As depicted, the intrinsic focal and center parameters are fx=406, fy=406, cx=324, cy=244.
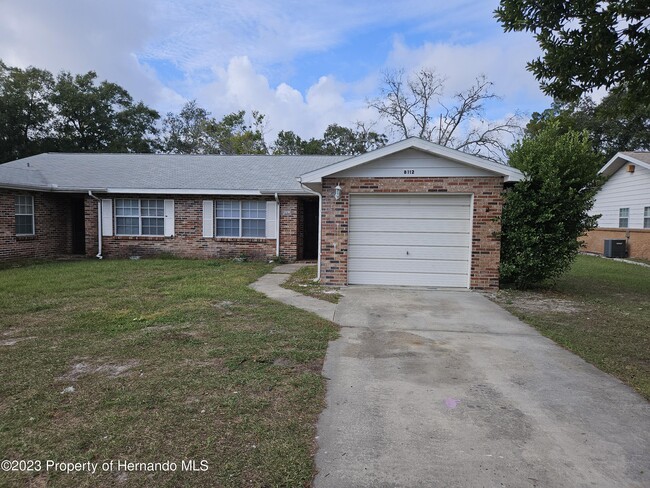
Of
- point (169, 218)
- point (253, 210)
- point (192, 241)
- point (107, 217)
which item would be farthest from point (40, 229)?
point (253, 210)

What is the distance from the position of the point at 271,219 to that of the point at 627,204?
1576cm

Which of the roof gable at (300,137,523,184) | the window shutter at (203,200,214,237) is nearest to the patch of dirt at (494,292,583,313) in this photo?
the roof gable at (300,137,523,184)

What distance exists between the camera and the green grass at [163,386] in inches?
107

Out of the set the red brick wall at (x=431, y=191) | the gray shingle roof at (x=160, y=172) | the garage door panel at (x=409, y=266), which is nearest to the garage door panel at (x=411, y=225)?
the red brick wall at (x=431, y=191)

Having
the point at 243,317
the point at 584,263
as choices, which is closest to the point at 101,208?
the point at 243,317

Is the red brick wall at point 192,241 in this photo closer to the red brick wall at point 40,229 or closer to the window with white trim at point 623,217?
the red brick wall at point 40,229

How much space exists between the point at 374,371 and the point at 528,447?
171 centimetres

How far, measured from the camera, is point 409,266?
952 cm

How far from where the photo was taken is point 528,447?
2922mm

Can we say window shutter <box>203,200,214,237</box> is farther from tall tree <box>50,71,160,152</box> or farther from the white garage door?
tall tree <box>50,71,160,152</box>

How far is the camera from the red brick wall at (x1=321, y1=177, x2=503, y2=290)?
898 cm

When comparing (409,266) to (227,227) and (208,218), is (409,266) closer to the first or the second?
(227,227)

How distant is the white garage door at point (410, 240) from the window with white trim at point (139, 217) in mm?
8418

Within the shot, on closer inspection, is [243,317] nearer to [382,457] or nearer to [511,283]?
[382,457]
